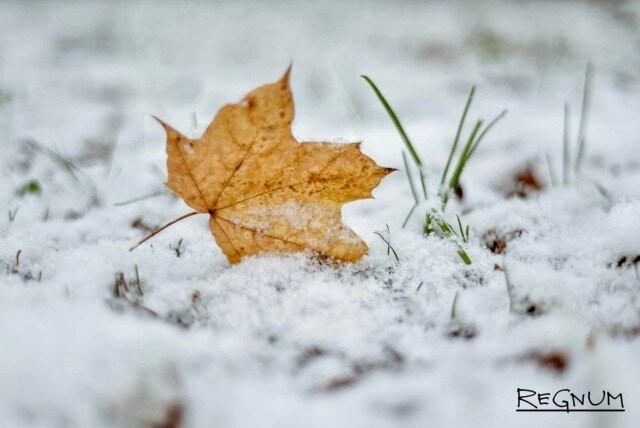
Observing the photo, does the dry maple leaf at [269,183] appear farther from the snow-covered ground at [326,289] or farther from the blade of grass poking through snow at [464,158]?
the blade of grass poking through snow at [464,158]

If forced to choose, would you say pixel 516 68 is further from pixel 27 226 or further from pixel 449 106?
pixel 27 226

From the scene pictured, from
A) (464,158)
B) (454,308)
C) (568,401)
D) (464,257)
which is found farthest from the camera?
(464,158)

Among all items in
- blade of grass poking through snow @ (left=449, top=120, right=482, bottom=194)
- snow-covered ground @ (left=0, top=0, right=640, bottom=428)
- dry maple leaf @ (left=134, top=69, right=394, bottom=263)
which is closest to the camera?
snow-covered ground @ (left=0, top=0, right=640, bottom=428)

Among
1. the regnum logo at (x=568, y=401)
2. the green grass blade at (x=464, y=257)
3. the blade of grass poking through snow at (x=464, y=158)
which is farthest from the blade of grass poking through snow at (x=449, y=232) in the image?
the regnum logo at (x=568, y=401)

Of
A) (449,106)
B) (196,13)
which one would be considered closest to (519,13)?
(449,106)

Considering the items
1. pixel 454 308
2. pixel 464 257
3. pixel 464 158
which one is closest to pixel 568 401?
pixel 454 308

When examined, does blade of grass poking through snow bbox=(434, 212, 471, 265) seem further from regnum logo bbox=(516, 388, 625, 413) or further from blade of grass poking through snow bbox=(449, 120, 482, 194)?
regnum logo bbox=(516, 388, 625, 413)

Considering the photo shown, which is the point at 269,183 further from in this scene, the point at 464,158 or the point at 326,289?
the point at 464,158

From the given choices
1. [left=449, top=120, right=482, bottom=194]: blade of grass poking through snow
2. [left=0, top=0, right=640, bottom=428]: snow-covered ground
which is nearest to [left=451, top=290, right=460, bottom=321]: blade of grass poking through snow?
[left=0, top=0, right=640, bottom=428]: snow-covered ground
